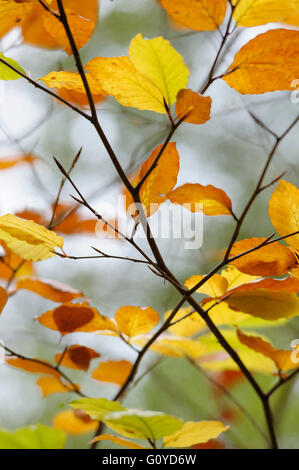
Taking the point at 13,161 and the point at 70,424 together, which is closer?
the point at 70,424

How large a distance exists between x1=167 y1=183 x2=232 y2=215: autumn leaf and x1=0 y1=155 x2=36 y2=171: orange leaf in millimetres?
519

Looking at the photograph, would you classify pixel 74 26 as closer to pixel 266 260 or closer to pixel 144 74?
pixel 144 74

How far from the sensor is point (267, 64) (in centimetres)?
33

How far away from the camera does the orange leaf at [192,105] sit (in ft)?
1.02

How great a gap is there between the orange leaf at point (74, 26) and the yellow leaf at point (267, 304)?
9.8 inches

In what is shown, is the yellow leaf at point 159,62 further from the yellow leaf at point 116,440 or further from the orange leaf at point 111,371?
the orange leaf at point 111,371

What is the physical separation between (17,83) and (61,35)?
3.89 feet

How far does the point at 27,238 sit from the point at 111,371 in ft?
1.05

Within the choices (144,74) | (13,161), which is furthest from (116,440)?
(13,161)

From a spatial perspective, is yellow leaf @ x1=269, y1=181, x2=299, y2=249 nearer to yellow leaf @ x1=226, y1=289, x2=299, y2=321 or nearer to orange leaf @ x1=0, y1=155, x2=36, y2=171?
yellow leaf @ x1=226, y1=289, x2=299, y2=321

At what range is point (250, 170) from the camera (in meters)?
2.47

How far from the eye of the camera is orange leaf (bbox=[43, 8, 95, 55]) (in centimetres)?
35

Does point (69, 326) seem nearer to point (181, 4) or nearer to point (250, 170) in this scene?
point (181, 4)

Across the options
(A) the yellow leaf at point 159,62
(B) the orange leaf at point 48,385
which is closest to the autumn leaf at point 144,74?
(A) the yellow leaf at point 159,62
